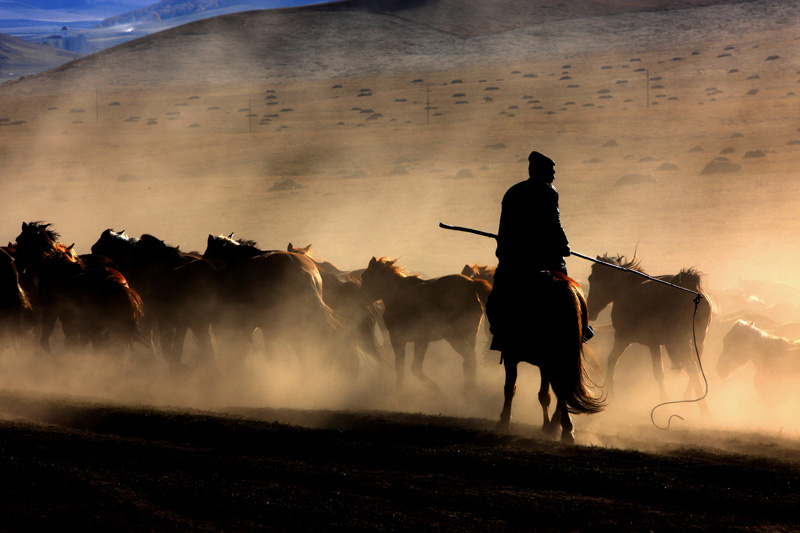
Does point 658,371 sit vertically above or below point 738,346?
below

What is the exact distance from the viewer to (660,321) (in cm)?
1044

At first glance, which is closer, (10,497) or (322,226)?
(10,497)

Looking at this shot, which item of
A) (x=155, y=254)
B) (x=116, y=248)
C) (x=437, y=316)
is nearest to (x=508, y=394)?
(x=437, y=316)

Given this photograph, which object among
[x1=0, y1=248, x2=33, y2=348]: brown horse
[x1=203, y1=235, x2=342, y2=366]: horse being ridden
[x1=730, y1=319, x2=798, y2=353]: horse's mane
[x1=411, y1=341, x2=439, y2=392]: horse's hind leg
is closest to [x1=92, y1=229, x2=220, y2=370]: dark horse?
[x1=203, y1=235, x2=342, y2=366]: horse being ridden

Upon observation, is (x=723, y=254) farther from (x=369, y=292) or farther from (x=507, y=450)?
(x=507, y=450)

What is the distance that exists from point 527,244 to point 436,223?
19.8 metres

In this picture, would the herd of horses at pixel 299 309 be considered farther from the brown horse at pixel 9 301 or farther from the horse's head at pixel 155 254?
the horse's head at pixel 155 254

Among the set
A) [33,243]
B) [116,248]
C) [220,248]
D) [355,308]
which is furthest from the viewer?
[116,248]

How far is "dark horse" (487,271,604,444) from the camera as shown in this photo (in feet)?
22.6

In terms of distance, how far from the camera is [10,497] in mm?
5164

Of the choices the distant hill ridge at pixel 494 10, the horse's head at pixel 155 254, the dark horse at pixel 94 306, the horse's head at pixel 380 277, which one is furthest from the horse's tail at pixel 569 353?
the distant hill ridge at pixel 494 10

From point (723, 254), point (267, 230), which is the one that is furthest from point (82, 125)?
point (723, 254)

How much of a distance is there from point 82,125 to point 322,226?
51.6 meters

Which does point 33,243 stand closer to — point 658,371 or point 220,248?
point 220,248
